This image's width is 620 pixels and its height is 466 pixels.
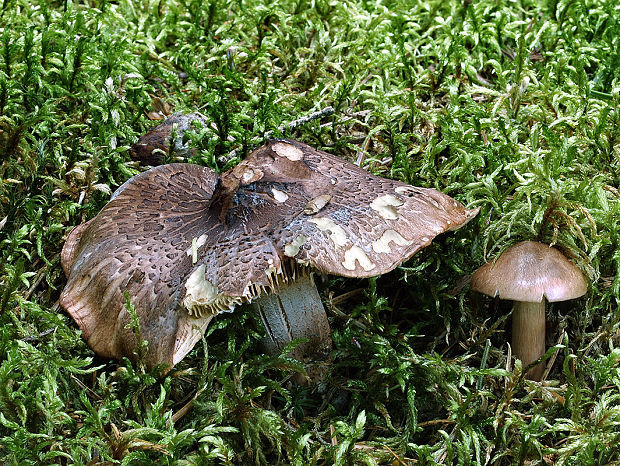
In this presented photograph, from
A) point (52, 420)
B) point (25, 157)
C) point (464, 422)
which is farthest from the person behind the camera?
point (25, 157)

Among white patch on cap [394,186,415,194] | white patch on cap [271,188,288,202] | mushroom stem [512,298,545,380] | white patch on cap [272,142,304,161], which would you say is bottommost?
mushroom stem [512,298,545,380]

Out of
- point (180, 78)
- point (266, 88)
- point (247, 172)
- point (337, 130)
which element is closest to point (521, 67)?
point (337, 130)

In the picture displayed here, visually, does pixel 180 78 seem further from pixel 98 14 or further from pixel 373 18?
pixel 373 18

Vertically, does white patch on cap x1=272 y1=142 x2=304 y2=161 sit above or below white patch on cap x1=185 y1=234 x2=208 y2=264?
above

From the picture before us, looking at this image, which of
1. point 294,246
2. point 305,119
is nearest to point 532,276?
point 294,246

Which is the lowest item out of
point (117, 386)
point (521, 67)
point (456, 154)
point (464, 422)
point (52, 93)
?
point (464, 422)

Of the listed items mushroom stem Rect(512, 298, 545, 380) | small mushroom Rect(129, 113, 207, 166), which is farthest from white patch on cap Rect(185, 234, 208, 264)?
mushroom stem Rect(512, 298, 545, 380)

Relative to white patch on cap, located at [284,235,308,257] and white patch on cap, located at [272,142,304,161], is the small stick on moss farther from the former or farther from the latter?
white patch on cap, located at [284,235,308,257]
